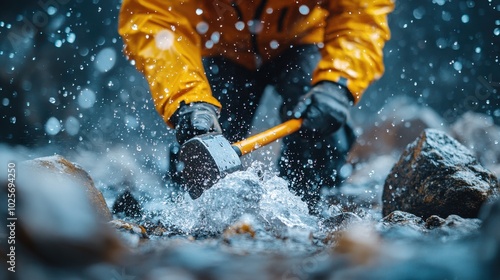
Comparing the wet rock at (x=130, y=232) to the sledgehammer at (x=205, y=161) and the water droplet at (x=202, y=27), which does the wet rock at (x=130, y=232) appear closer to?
the sledgehammer at (x=205, y=161)

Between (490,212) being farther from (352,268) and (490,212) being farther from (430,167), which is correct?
(430,167)

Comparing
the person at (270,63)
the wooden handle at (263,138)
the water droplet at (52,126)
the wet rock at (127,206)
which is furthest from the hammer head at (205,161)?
the water droplet at (52,126)

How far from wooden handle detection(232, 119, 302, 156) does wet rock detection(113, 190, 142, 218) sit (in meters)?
0.85

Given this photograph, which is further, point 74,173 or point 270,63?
point 270,63

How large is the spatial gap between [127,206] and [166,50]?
1.06 m

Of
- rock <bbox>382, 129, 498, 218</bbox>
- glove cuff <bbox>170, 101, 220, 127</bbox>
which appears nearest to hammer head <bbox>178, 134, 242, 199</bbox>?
glove cuff <bbox>170, 101, 220, 127</bbox>

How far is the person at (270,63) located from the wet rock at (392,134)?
6.54 feet

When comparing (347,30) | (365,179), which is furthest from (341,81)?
(365,179)

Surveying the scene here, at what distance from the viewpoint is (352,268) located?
2.94 ft

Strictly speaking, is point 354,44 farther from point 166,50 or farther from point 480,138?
point 480,138

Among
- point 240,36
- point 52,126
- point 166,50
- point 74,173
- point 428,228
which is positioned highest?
point 52,126

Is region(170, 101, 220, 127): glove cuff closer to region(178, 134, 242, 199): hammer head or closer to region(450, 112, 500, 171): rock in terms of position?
region(178, 134, 242, 199): hammer head

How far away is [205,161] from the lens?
6.72ft

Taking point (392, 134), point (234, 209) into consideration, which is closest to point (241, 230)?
point (234, 209)
